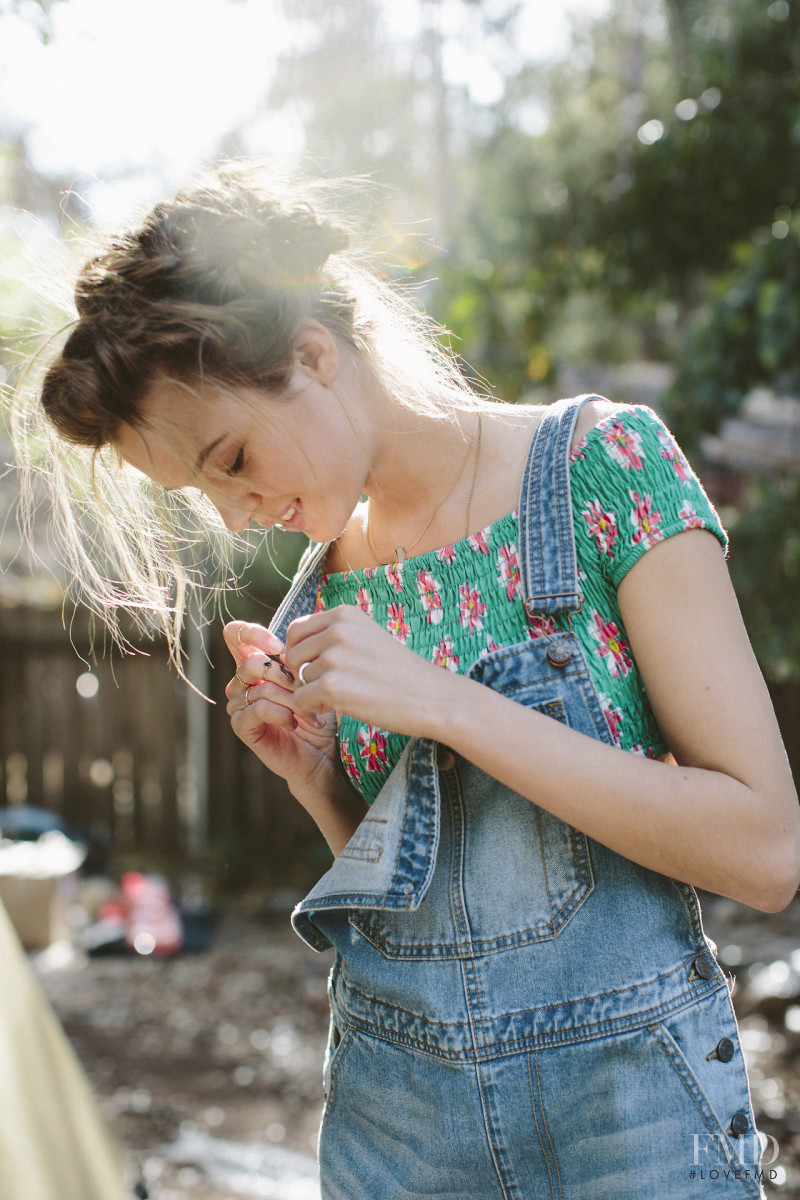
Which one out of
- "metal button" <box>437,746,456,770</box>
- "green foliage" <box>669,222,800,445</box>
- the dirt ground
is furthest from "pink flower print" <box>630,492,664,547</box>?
"green foliage" <box>669,222,800,445</box>

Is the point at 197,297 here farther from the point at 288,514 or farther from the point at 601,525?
the point at 601,525

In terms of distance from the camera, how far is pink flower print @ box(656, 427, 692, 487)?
40.1 inches

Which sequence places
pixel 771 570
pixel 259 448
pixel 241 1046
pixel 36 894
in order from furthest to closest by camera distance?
pixel 36 894 < pixel 771 570 < pixel 241 1046 < pixel 259 448

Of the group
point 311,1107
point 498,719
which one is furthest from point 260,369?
point 311,1107

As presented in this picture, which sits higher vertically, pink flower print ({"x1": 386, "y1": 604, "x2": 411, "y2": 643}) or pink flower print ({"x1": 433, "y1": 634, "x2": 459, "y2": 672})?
pink flower print ({"x1": 386, "y1": 604, "x2": 411, "y2": 643})

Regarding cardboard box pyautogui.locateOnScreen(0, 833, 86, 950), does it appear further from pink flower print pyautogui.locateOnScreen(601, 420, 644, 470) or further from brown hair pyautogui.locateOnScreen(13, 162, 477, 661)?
pink flower print pyautogui.locateOnScreen(601, 420, 644, 470)

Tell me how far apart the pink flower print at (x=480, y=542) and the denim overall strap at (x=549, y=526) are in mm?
72

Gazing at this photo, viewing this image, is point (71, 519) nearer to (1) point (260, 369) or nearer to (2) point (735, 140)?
(1) point (260, 369)

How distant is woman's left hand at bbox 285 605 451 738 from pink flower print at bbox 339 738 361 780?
0.25 m

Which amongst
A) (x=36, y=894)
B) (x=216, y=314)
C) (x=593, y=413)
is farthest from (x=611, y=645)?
(x=36, y=894)

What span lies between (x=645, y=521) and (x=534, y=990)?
1.68 ft

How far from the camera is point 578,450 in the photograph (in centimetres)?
106

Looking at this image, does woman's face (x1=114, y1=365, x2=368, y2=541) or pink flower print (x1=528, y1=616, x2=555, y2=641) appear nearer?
pink flower print (x1=528, y1=616, x2=555, y2=641)

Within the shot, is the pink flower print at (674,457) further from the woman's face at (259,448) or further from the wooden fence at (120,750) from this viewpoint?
the wooden fence at (120,750)
